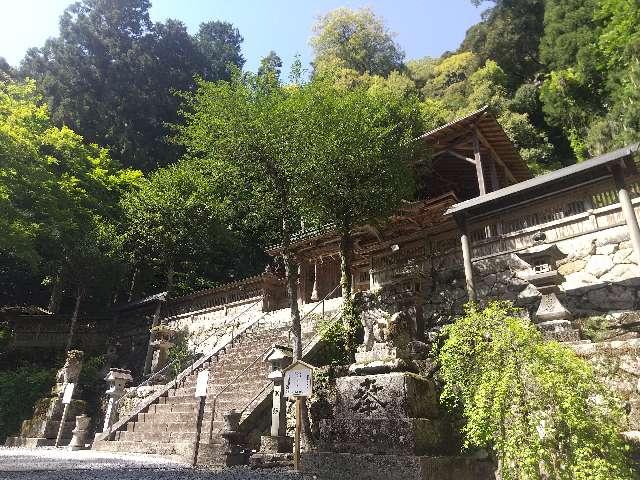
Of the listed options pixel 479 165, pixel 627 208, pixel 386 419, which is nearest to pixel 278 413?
pixel 386 419

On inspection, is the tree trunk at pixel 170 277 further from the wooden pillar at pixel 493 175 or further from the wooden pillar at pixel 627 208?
the wooden pillar at pixel 627 208

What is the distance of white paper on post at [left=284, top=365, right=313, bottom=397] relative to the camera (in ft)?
24.0

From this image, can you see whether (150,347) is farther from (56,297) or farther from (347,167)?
(347,167)

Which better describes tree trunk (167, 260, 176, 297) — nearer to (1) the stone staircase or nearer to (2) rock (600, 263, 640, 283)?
(1) the stone staircase

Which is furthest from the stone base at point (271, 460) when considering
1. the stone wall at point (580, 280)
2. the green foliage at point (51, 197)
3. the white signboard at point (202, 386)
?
the green foliage at point (51, 197)

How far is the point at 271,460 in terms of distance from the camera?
891cm

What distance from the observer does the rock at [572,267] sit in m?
10.7

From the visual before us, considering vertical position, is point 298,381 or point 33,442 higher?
point 298,381

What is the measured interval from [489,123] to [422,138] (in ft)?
10.1

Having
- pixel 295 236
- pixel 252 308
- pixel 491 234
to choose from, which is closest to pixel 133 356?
pixel 252 308

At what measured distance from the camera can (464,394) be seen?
5.90 meters

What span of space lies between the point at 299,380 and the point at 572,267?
7.66 m

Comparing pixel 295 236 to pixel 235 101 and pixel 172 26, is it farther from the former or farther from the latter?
pixel 172 26

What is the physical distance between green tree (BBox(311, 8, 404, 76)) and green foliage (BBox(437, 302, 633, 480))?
3841cm
